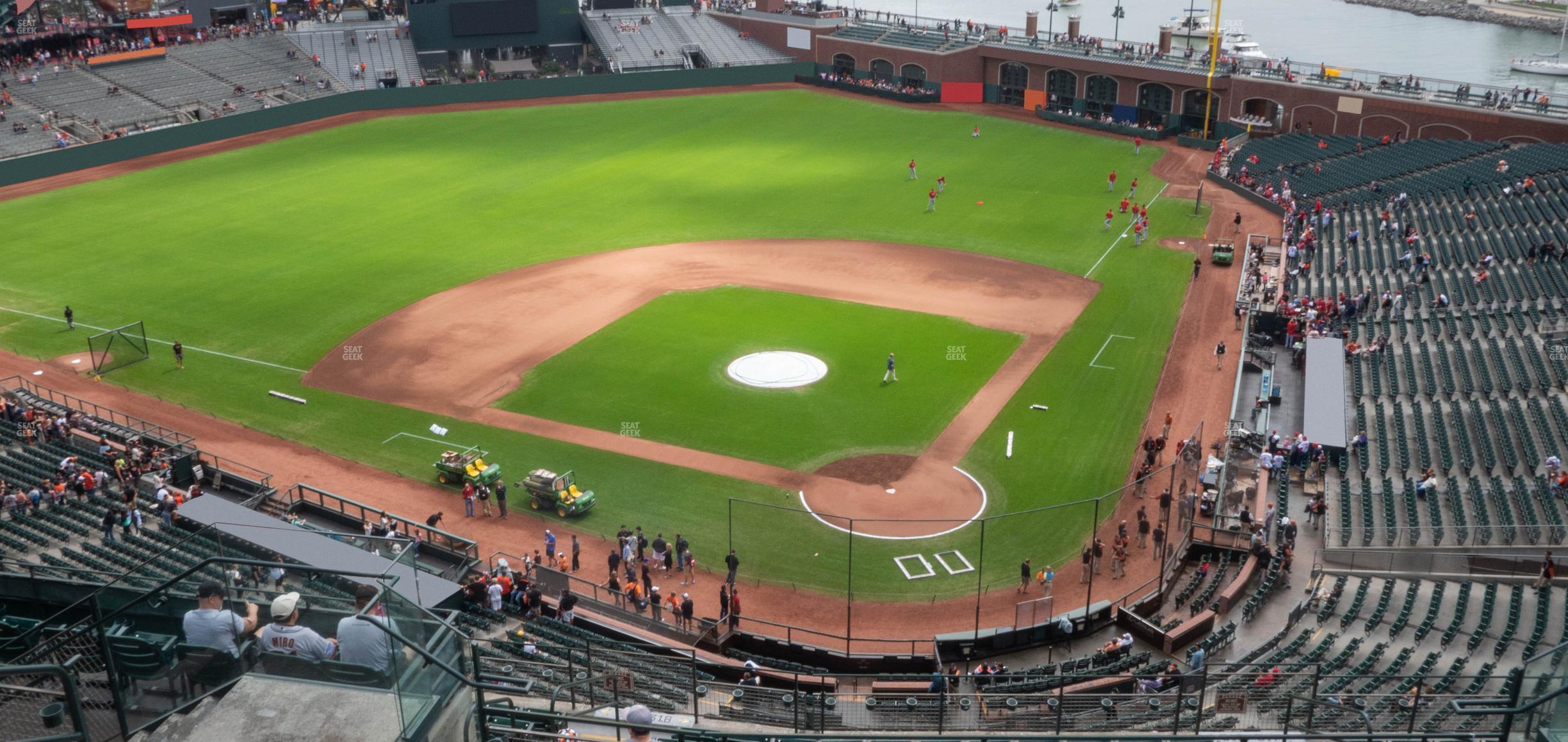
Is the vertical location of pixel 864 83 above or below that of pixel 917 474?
above

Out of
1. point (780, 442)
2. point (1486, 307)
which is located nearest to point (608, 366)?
point (780, 442)

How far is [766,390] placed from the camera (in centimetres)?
4116

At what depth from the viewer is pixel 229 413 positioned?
39406 mm

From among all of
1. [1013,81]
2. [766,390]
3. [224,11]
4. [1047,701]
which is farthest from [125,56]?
[1047,701]

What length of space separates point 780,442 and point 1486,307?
27.0 meters

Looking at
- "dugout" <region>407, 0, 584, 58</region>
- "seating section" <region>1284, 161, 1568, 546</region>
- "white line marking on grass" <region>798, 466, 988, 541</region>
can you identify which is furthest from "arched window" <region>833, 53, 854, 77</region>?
"white line marking on grass" <region>798, 466, 988, 541</region>

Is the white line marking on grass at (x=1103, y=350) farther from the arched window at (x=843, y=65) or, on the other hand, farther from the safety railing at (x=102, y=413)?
the arched window at (x=843, y=65)

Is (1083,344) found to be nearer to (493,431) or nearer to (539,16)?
(493,431)

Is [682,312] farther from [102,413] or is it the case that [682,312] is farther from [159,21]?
[159,21]

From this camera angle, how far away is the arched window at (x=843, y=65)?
309 ft

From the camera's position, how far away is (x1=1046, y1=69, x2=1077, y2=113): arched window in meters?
84.8

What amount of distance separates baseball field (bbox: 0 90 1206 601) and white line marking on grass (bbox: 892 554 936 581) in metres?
0.17

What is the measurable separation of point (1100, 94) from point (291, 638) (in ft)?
265

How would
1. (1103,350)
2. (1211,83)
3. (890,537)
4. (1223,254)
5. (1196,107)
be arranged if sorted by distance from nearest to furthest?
(890,537) → (1103,350) → (1223,254) → (1211,83) → (1196,107)
